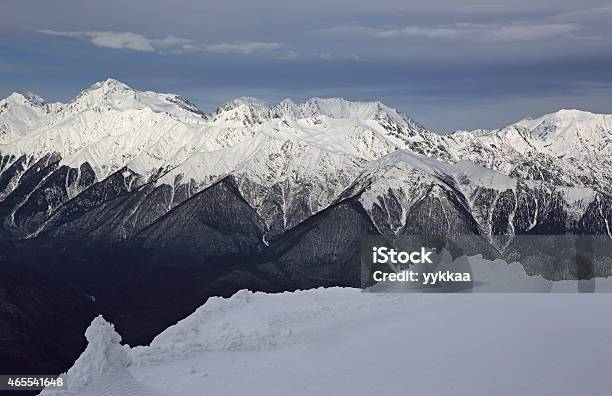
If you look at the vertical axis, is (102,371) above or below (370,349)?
above

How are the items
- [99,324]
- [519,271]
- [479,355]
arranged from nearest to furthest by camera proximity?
1. [99,324]
2. [479,355]
3. [519,271]

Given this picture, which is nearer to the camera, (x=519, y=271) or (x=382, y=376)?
(x=382, y=376)

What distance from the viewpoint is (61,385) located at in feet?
168

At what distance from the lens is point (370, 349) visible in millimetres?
65750

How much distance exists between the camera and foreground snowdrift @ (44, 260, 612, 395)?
56625 millimetres

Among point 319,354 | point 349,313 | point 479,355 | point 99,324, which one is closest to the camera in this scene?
point 99,324

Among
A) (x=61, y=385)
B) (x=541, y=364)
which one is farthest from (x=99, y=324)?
(x=541, y=364)

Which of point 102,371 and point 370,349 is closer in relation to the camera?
point 102,371

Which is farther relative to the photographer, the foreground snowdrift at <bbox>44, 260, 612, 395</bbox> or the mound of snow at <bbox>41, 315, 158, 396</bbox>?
the foreground snowdrift at <bbox>44, 260, 612, 395</bbox>

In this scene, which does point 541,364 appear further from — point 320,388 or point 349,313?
point 349,313

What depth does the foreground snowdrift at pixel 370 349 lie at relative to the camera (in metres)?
56.6

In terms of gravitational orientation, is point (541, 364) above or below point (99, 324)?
below

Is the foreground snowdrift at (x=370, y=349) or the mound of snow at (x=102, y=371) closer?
the mound of snow at (x=102, y=371)

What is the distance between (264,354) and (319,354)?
4796mm
